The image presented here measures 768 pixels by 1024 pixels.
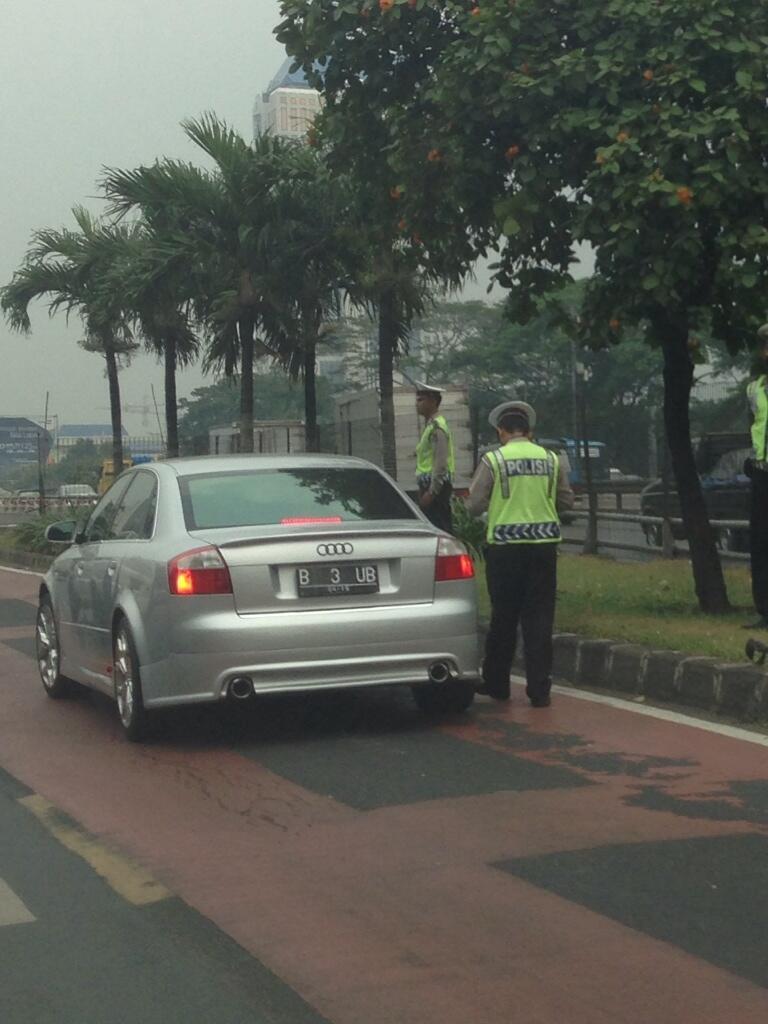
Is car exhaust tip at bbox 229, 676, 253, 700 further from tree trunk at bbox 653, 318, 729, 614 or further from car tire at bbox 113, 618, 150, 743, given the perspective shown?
tree trunk at bbox 653, 318, 729, 614

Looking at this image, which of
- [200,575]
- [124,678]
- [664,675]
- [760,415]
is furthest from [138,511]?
[760,415]

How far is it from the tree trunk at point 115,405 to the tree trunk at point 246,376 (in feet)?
22.2

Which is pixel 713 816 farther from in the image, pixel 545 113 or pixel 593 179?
pixel 545 113

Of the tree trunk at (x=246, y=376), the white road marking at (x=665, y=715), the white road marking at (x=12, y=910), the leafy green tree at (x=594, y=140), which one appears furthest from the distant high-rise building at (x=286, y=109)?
the white road marking at (x=12, y=910)

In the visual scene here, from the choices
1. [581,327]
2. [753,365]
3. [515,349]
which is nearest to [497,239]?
[581,327]

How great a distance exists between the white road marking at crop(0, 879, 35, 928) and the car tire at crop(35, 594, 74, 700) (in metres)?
5.15

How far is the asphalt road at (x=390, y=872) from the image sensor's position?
487 centimetres

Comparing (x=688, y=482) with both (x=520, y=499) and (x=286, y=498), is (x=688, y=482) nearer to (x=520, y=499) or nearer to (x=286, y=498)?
(x=520, y=499)

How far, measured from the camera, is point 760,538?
1162 cm

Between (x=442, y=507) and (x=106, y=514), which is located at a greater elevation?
(x=106, y=514)

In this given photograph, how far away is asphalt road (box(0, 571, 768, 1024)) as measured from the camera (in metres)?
4.87

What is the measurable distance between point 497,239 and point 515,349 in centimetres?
5882

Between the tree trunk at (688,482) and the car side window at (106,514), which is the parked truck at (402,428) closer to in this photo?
the tree trunk at (688,482)

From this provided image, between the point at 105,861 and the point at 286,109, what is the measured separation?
8438 cm
